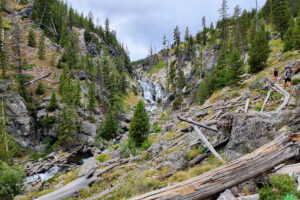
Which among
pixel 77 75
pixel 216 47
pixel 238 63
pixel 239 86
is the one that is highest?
pixel 216 47

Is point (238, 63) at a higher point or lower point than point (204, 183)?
higher

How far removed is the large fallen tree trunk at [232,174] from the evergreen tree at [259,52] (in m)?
24.2

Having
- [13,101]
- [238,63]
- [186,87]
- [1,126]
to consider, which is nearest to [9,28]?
[13,101]

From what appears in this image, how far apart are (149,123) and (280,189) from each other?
772 inches

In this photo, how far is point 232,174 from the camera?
158 inches

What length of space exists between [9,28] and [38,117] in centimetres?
4825

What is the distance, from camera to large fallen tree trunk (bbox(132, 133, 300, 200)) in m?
3.76

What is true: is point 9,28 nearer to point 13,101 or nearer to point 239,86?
point 13,101

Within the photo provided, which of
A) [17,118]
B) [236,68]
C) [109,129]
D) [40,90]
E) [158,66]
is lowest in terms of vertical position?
[109,129]

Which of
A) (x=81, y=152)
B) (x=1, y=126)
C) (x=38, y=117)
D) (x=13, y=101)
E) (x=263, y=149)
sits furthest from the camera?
(x=38, y=117)

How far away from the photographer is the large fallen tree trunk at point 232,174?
3758 mm

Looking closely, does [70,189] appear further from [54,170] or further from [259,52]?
[259,52]

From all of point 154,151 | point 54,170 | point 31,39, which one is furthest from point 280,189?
point 31,39

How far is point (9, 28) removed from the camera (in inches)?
2402
